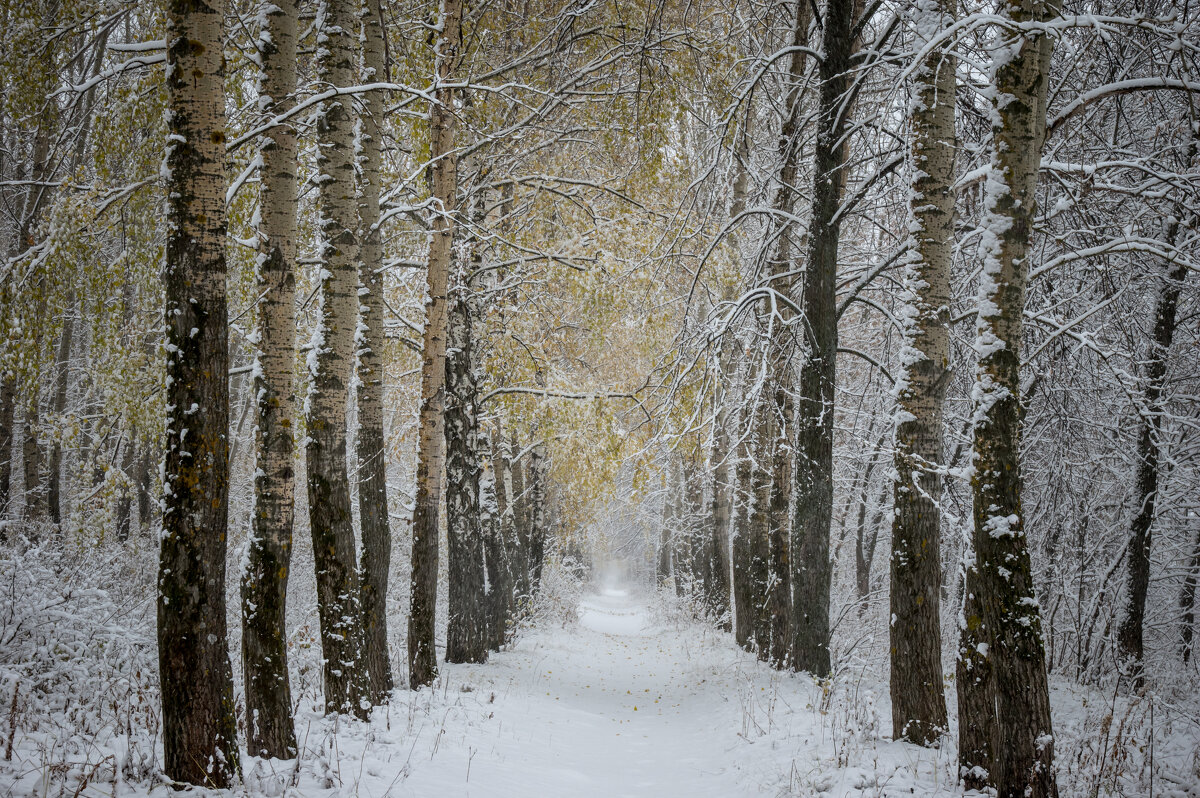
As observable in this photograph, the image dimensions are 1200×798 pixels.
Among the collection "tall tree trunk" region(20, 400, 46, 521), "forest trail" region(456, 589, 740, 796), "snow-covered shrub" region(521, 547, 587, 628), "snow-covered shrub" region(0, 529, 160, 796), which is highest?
"tall tree trunk" region(20, 400, 46, 521)

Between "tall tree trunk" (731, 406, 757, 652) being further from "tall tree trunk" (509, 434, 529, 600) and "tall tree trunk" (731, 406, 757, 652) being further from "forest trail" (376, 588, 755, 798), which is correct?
"tall tree trunk" (509, 434, 529, 600)

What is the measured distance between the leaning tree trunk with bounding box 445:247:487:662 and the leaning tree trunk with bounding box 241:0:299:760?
15.1 feet

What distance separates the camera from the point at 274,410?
5.22 m

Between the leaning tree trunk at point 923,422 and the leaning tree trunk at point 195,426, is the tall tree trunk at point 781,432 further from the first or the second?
the leaning tree trunk at point 195,426

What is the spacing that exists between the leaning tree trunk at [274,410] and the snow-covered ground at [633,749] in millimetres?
612

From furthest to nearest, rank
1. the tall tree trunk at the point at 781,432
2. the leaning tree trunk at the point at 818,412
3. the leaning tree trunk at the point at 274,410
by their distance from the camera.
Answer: the tall tree trunk at the point at 781,432, the leaning tree trunk at the point at 818,412, the leaning tree trunk at the point at 274,410

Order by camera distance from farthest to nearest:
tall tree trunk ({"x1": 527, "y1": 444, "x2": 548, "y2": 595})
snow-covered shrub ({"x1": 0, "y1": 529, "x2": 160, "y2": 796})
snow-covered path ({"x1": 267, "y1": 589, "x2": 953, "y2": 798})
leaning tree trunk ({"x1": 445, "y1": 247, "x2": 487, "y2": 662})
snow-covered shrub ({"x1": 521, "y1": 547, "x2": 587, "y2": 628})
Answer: snow-covered shrub ({"x1": 521, "y1": 547, "x2": 587, "y2": 628})
tall tree trunk ({"x1": 527, "y1": 444, "x2": 548, "y2": 595})
leaning tree trunk ({"x1": 445, "y1": 247, "x2": 487, "y2": 662})
snow-covered path ({"x1": 267, "y1": 589, "x2": 953, "y2": 798})
snow-covered shrub ({"x1": 0, "y1": 529, "x2": 160, "y2": 796})

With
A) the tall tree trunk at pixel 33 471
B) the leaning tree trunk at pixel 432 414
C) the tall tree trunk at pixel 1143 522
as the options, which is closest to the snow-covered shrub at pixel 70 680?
the leaning tree trunk at pixel 432 414

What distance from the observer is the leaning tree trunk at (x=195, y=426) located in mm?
3576

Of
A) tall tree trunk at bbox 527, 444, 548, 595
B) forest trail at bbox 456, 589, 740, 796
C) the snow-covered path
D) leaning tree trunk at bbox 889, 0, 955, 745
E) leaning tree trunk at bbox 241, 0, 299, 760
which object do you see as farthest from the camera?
tall tree trunk at bbox 527, 444, 548, 595

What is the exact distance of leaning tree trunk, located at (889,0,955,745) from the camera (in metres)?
5.58

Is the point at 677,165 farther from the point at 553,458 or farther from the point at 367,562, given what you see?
the point at 367,562

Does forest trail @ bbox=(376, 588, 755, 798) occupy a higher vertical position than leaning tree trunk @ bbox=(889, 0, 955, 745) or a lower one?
lower

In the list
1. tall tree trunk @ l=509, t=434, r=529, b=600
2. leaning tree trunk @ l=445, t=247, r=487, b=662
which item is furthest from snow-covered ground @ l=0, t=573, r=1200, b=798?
tall tree trunk @ l=509, t=434, r=529, b=600
